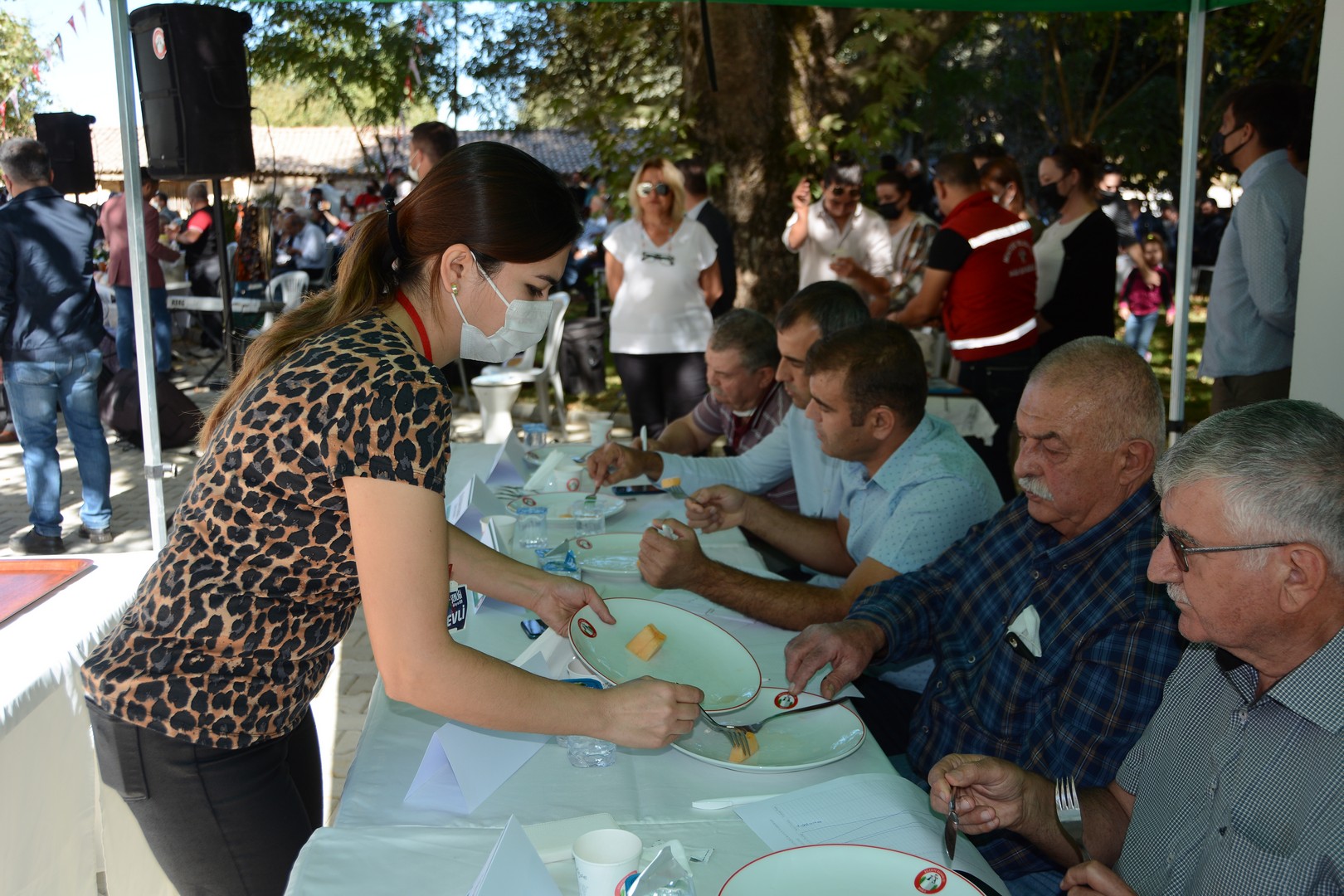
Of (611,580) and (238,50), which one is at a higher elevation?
(238,50)

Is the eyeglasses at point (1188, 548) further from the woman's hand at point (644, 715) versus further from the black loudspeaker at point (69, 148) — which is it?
the black loudspeaker at point (69, 148)

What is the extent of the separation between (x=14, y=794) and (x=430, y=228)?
4.60ft

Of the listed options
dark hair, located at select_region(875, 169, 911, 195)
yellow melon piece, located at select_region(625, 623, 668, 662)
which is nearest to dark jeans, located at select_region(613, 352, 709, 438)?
dark hair, located at select_region(875, 169, 911, 195)

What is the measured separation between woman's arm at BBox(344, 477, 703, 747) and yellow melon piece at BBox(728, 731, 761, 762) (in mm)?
262

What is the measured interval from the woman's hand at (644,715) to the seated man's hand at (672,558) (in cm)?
91

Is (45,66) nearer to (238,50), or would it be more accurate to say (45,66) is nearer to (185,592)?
(238,50)

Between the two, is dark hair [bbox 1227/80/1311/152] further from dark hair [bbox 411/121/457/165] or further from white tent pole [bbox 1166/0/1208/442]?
dark hair [bbox 411/121/457/165]

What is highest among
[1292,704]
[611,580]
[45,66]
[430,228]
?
[45,66]

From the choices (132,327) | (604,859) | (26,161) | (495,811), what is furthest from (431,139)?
(132,327)

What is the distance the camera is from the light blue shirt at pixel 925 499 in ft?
8.09

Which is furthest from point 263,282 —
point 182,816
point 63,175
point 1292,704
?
point 1292,704

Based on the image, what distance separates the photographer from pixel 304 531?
4.56 ft

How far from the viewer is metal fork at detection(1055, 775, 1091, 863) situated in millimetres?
1638

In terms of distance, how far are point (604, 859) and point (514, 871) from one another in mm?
121
